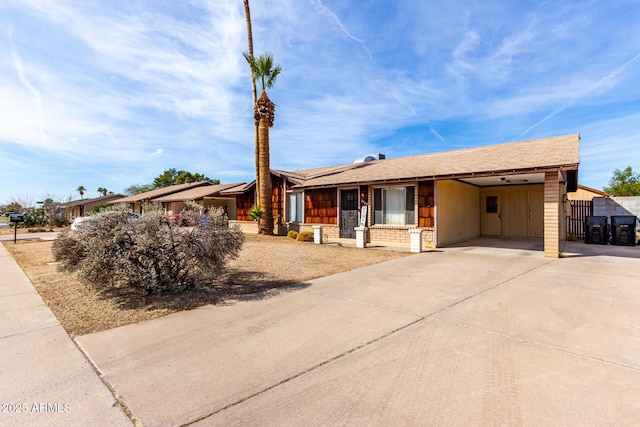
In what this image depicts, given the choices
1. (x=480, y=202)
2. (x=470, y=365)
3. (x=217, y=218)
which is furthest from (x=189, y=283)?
(x=480, y=202)

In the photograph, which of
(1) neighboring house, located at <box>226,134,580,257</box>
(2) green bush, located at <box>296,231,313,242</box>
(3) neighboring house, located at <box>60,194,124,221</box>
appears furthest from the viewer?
(3) neighboring house, located at <box>60,194,124,221</box>

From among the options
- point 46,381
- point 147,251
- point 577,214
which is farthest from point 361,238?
point 577,214

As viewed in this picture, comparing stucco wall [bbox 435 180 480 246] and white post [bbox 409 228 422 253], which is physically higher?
stucco wall [bbox 435 180 480 246]

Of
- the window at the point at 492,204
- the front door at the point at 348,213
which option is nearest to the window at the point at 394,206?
the front door at the point at 348,213

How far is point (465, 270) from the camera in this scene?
786 centimetres

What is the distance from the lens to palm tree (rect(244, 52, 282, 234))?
16656 millimetres

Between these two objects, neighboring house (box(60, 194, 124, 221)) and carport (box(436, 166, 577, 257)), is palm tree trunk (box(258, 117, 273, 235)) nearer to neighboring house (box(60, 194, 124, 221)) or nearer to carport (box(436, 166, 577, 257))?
carport (box(436, 166, 577, 257))

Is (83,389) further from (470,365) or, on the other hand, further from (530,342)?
(530,342)

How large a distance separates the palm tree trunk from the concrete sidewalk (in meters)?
12.9

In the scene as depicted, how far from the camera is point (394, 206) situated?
13719 millimetres

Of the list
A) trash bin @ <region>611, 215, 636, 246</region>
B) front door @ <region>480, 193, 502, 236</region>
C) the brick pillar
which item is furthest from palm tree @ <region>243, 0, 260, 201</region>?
trash bin @ <region>611, 215, 636, 246</region>

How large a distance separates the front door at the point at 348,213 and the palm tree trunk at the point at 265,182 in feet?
15.2

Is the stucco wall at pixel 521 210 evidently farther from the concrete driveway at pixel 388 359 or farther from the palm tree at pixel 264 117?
the palm tree at pixel 264 117

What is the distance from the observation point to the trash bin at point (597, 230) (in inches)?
523
